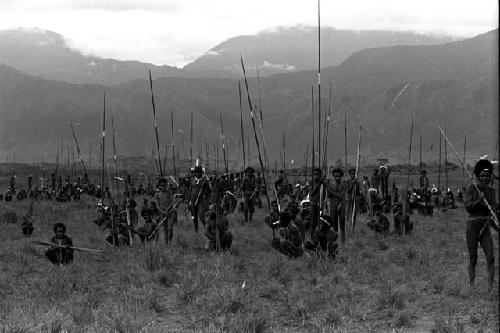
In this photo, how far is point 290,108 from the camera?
144 meters

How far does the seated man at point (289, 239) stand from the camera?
12.2 meters

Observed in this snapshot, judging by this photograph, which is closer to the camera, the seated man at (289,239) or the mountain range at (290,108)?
the seated man at (289,239)

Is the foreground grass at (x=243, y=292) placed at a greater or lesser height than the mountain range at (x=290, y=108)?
lesser

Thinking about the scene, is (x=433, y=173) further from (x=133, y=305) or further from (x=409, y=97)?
(x=409, y=97)

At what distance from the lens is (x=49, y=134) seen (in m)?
134

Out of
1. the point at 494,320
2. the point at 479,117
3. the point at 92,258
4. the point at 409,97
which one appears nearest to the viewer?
the point at 494,320

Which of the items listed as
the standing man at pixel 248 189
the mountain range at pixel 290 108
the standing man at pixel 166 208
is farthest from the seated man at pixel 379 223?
the mountain range at pixel 290 108

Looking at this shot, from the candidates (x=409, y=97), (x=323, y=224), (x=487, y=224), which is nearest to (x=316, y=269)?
(x=323, y=224)

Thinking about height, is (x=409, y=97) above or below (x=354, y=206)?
above

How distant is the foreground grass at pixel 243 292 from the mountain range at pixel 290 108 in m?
Answer: 82.9

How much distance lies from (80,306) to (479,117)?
108724 millimetres

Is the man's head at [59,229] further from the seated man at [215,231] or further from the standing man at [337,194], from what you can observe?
the standing man at [337,194]

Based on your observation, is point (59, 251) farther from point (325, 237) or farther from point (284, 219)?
point (325, 237)

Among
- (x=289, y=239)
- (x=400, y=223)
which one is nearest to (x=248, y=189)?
(x=400, y=223)
